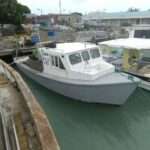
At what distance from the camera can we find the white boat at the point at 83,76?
7.63m

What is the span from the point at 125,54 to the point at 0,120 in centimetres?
762

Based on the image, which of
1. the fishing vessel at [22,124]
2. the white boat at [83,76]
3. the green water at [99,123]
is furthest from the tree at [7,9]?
the fishing vessel at [22,124]

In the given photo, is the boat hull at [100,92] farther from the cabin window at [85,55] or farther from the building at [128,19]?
the building at [128,19]

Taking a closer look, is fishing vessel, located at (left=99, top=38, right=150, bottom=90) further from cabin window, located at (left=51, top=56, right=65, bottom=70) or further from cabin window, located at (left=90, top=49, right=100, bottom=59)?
cabin window, located at (left=51, top=56, right=65, bottom=70)

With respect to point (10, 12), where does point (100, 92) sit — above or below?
below

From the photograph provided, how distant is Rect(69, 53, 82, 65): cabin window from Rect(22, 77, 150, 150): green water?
5.44 feet

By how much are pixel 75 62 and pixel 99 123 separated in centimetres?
271

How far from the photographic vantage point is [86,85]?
772 cm

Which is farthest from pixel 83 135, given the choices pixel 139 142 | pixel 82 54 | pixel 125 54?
pixel 125 54

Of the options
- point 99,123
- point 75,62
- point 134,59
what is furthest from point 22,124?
point 134,59

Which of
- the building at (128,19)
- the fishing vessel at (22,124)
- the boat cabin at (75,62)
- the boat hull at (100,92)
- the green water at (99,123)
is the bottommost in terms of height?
the green water at (99,123)

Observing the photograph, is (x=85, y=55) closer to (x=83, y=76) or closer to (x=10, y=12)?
(x=83, y=76)

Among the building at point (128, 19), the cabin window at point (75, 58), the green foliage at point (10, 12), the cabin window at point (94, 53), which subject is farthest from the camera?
the building at point (128, 19)

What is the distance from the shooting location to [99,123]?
7055 mm
